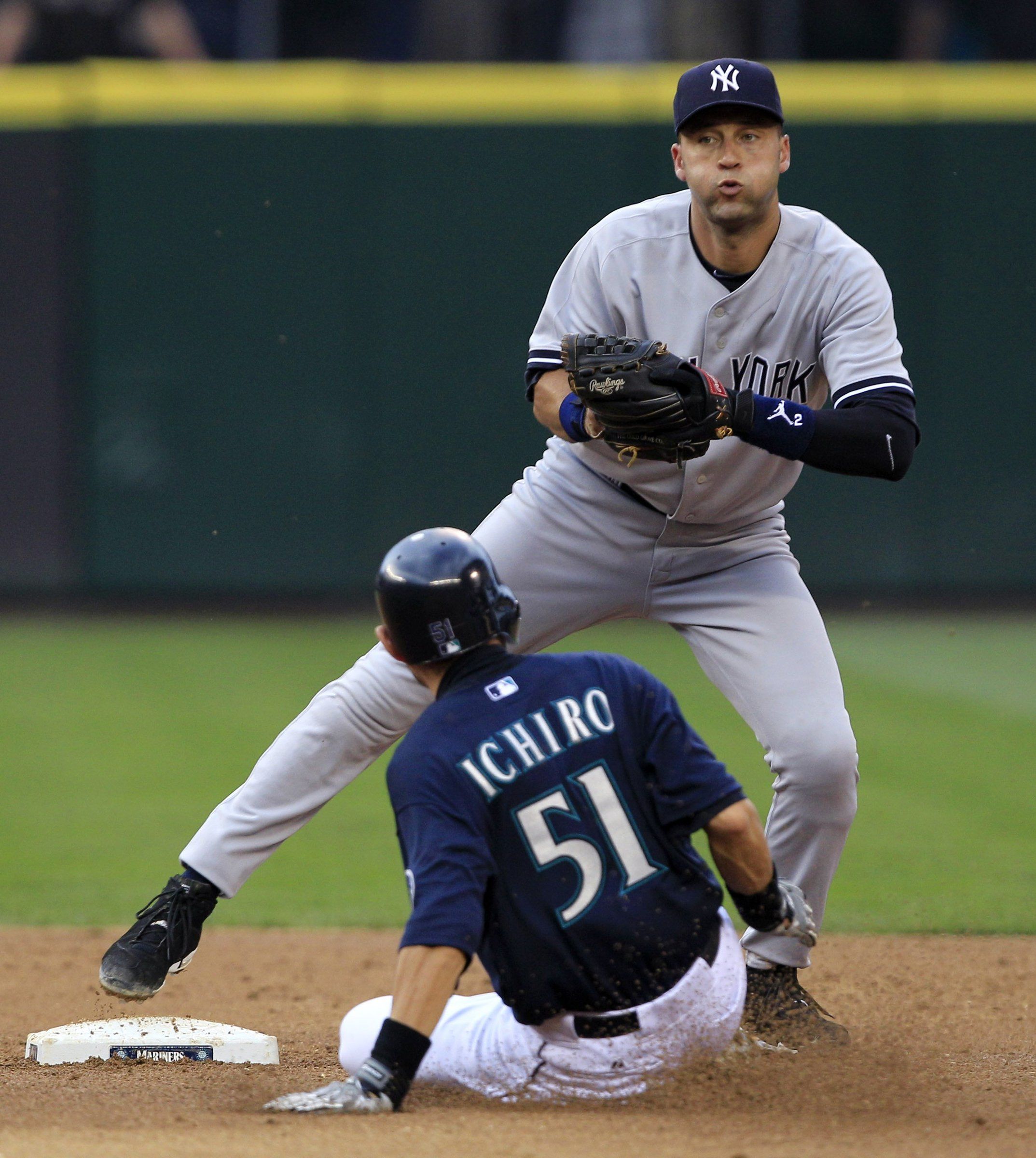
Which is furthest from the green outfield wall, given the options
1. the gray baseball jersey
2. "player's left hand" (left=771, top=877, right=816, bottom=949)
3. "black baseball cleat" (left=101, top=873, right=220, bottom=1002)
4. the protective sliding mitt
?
"player's left hand" (left=771, top=877, right=816, bottom=949)

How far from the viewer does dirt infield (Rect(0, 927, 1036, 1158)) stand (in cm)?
279

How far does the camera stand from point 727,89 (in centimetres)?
359

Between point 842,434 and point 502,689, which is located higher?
point 842,434

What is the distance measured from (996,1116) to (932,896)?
2.28 meters

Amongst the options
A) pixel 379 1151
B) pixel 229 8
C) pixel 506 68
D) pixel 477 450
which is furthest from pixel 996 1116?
pixel 229 8

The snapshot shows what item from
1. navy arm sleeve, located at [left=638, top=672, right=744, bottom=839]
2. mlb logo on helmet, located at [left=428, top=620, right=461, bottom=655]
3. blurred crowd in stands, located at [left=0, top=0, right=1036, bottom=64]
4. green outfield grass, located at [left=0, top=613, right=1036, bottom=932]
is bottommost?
green outfield grass, located at [left=0, top=613, right=1036, bottom=932]

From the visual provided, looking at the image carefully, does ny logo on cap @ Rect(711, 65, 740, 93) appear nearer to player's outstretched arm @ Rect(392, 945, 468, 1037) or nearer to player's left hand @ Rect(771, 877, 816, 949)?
player's left hand @ Rect(771, 877, 816, 949)

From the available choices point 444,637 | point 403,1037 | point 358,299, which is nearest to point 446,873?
point 403,1037

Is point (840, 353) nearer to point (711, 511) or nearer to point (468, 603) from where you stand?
point (711, 511)

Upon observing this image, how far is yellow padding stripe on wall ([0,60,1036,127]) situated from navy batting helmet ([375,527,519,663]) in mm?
9151

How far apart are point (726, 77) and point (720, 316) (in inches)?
20.3

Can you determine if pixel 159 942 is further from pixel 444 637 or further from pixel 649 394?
pixel 649 394

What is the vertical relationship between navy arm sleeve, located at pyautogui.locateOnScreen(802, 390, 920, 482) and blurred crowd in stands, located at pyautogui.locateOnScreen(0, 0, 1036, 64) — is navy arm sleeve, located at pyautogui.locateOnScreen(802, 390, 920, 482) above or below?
below

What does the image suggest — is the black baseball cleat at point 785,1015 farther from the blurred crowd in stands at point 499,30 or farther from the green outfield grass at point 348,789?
the blurred crowd in stands at point 499,30
